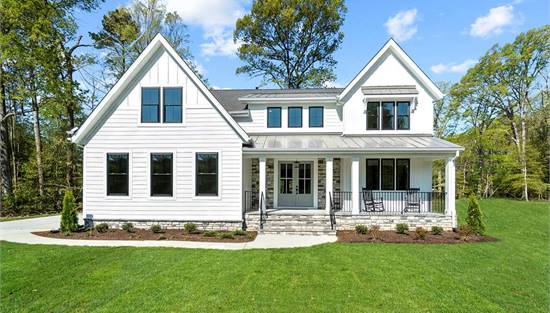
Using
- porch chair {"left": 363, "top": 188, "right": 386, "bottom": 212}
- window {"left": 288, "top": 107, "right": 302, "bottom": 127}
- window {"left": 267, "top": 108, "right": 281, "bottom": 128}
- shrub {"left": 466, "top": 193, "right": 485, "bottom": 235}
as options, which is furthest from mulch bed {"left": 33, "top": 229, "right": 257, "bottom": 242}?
shrub {"left": 466, "top": 193, "right": 485, "bottom": 235}

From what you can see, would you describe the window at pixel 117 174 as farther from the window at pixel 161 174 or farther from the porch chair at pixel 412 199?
the porch chair at pixel 412 199

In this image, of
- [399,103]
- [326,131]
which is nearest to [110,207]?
[326,131]

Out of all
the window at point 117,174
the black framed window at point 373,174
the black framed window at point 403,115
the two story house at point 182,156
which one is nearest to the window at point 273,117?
the two story house at point 182,156

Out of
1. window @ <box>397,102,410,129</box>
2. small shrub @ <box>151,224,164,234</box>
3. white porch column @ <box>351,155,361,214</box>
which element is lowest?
small shrub @ <box>151,224,164,234</box>

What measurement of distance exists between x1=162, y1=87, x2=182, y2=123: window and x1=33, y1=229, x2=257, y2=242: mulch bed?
173 inches

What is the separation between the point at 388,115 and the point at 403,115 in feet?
2.28

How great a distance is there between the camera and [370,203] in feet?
41.2

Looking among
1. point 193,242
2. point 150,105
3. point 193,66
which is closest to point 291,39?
point 193,66

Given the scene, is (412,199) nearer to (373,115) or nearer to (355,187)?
(355,187)

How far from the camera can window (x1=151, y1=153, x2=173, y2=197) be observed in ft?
38.3

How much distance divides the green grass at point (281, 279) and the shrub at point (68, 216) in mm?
1894

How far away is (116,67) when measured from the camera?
22.9 metres

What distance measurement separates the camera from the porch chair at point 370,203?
41.2 ft

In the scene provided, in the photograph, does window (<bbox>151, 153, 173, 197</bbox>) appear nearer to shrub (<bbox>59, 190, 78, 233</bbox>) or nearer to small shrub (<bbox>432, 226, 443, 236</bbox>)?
shrub (<bbox>59, 190, 78, 233</bbox>)
